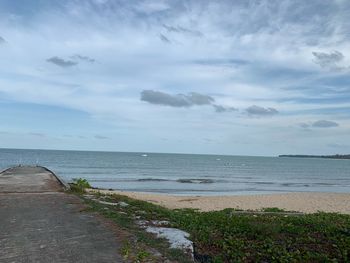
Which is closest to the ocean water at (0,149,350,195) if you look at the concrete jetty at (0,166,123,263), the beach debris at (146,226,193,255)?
the concrete jetty at (0,166,123,263)

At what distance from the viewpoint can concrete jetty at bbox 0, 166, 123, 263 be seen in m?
5.93

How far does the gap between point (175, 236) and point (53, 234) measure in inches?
85.0

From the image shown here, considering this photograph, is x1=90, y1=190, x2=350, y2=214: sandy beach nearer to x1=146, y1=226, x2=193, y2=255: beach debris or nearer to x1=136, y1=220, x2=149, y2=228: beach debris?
x1=136, y1=220, x2=149, y2=228: beach debris

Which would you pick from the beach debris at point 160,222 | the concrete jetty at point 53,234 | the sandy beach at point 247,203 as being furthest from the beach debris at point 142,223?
the sandy beach at point 247,203

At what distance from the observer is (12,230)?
25.3 ft

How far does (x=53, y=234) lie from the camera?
24.1 feet

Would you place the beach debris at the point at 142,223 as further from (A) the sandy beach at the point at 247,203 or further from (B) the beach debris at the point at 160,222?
(A) the sandy beach at the point at 247,203

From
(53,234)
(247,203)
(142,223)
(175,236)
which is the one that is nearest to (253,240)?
(175,236)

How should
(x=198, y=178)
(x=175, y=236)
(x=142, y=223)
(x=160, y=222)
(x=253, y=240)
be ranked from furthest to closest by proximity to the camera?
(x=198, y=178) → (x=160, y=222) → (x=142, y=223) → (x=175, y=236) → (x=253, y=240)

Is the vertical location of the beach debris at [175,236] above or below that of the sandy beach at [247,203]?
above

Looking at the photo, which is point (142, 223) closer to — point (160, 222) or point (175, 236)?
point (160, 222)

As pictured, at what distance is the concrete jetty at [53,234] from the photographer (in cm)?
593

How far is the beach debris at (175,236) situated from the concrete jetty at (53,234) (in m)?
0.82

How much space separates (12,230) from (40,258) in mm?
2278
